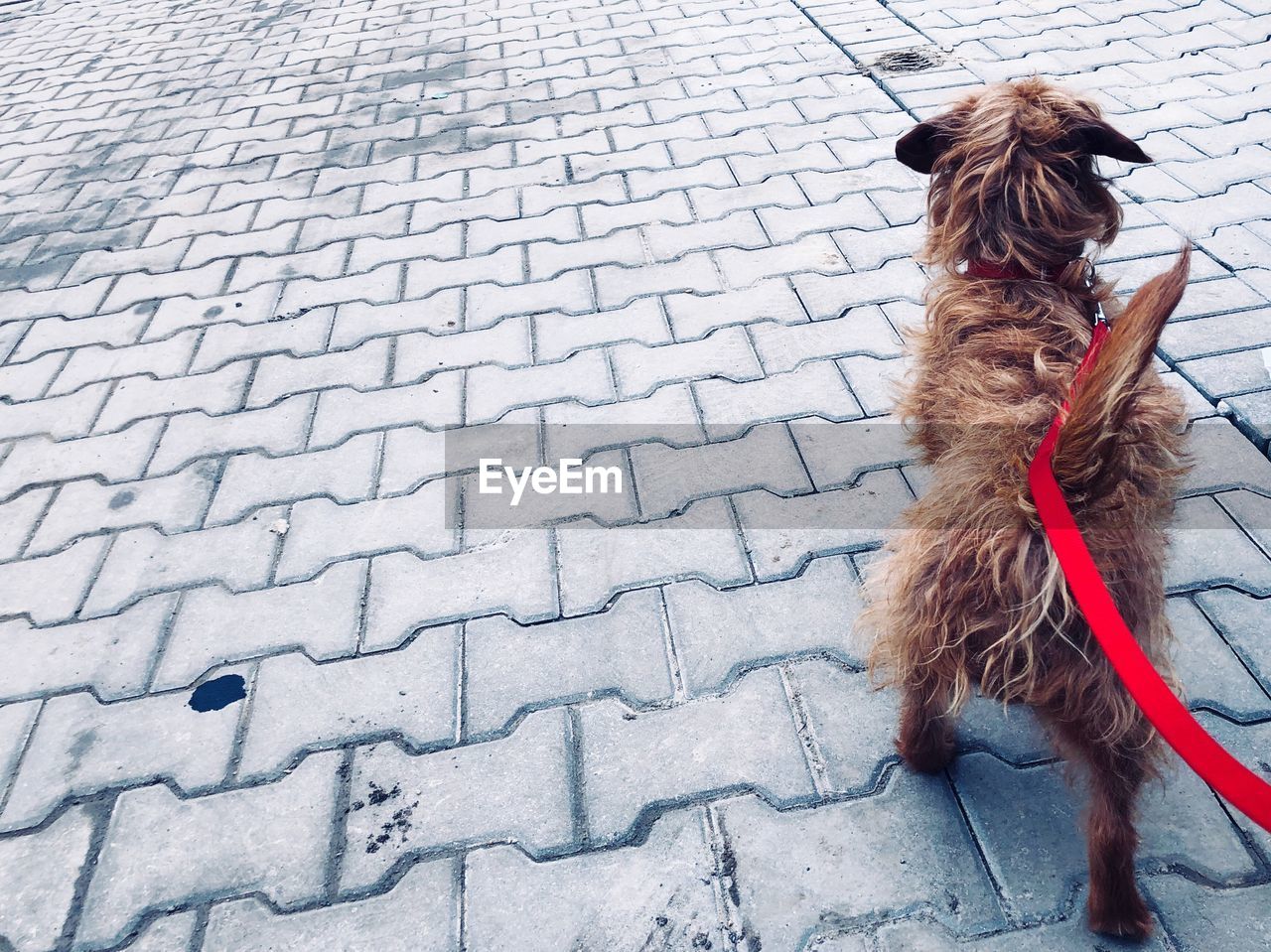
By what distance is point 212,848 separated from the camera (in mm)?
2035

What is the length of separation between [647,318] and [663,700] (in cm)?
177

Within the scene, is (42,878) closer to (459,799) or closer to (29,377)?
(459,799)

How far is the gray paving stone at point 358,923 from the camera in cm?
185

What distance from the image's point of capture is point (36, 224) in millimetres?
4793

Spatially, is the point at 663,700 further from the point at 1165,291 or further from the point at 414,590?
the point at 1165,291

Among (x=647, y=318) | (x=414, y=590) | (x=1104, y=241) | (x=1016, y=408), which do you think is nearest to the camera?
(x=1016, y=408)

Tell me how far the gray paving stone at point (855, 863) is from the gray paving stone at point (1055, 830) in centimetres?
6

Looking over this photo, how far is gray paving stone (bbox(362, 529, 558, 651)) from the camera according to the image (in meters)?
2.48

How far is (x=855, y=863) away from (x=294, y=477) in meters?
2.14

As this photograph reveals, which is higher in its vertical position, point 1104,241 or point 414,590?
point 1104,241

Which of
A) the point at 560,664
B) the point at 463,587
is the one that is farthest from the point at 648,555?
the point at 463,587

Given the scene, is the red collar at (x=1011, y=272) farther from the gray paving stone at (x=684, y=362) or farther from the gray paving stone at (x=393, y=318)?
the gray paving stone at (x=393, y=318)

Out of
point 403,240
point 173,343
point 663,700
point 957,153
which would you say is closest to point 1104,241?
point 957,153

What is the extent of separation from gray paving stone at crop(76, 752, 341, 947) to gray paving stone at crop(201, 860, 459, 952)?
0.04 metres
